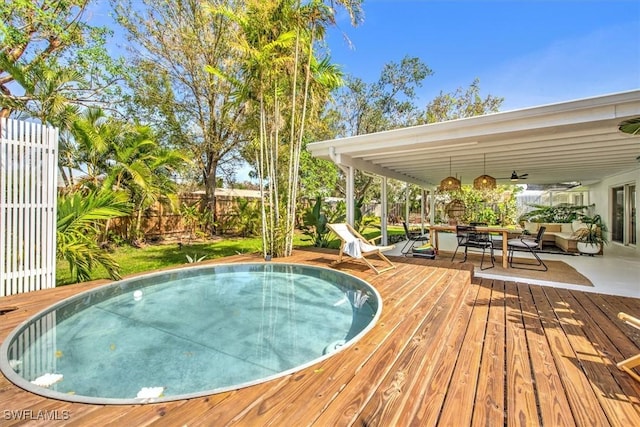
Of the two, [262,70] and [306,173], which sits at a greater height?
[262,70]

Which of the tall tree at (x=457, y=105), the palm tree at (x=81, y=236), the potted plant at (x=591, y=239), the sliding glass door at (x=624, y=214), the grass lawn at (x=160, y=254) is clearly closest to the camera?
the palm tree at (x=81, y=236)

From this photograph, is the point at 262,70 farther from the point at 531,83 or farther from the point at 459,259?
the point at 531,83

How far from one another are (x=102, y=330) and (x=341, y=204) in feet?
27.5

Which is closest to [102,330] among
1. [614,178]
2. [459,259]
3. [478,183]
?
[459,259]

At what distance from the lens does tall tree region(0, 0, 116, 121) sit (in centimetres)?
694

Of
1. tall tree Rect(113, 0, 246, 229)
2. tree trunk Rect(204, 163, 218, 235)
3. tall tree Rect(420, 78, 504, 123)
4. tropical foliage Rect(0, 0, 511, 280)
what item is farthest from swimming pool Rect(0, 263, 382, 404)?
tall tree Rect(420, 78, 504, 123)

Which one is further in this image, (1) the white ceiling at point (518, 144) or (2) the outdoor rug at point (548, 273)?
(2) the outdoor rug at point (548, 273)

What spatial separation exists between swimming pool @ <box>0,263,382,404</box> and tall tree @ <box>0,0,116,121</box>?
5876 mm

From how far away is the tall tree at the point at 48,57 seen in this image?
22.8 feet

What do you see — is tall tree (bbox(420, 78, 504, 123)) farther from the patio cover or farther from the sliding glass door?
the sliding glass door

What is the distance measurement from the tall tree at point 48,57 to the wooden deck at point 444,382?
591 cm

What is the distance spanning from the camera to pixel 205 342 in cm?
317

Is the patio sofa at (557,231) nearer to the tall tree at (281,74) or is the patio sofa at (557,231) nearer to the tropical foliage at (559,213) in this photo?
the tropical foliage at (559,213)

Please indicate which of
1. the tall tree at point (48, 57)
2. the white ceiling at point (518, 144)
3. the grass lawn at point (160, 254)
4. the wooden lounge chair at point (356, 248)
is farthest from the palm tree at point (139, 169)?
the wooden lounge chair at point (356, 248)
